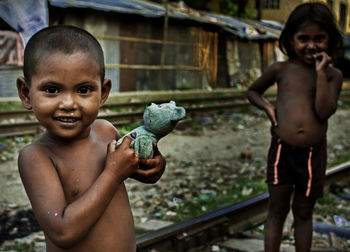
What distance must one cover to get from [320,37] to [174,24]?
13.8 metres

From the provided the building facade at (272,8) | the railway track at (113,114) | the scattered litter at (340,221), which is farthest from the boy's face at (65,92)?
the building facade at (272,8)

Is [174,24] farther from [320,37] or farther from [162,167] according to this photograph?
[162,167]

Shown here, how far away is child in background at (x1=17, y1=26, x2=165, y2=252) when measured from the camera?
1.52 metres

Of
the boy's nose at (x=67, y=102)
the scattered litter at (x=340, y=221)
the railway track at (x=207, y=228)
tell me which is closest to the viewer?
the boy's nose at (x=67, y=102)

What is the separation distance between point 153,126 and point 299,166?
1569 mm

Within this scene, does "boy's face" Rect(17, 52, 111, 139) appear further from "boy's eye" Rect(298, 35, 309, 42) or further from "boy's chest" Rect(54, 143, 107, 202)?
"boy's eye" Rect(298, 35, 309, 42)

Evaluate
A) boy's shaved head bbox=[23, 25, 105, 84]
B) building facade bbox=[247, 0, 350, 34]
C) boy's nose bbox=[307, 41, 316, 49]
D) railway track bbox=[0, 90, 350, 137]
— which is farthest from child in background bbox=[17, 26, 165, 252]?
building facade bbox=[247, 0, 350, 34]

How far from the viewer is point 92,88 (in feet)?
5.21

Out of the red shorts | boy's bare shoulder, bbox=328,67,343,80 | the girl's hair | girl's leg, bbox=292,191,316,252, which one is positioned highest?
the girl's hair

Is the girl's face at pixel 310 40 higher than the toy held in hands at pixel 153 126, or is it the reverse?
the girl's face at pixel 310 40

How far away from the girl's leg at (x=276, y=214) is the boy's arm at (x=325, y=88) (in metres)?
0.58

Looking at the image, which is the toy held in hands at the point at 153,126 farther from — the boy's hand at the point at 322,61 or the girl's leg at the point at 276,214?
the girl's leg at the point at 276,214

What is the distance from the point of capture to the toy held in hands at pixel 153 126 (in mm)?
1687

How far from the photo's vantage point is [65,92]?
5.00 ft
